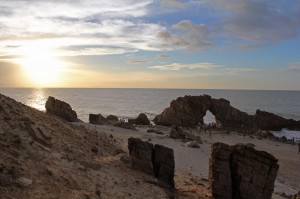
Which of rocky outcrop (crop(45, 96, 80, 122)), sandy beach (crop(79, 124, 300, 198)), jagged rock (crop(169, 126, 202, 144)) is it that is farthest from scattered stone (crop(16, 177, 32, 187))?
rocky outcrop (crop(45, 96, 80, 122))

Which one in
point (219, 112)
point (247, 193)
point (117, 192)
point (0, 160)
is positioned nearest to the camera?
point (0, 160)

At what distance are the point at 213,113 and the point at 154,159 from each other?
63388 millimetres

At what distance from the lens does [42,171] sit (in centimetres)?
1850

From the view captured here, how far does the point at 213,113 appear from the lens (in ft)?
281

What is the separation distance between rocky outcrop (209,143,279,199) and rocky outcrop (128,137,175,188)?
3042mm

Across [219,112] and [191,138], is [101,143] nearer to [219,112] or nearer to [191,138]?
[191,138]

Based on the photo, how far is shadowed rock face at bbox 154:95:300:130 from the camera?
81.1 meters

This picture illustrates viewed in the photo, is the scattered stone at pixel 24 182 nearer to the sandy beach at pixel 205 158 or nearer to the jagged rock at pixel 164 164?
the jagged rock at pixel 164 164

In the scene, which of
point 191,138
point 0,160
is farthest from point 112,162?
point 191,138

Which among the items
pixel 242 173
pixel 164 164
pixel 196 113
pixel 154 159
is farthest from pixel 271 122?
pixel 242 173

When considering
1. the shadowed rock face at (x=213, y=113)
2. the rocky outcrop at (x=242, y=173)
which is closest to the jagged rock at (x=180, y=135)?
the rocky outcrop at (x=242, y=173)

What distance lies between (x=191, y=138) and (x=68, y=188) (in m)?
32.7

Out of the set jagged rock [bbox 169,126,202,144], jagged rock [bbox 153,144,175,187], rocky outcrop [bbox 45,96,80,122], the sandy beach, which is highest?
rocky outcrop [bbox 45,96,80,122]

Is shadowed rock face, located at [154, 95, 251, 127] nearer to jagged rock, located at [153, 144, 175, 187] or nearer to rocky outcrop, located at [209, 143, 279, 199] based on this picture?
jagged rock, located at [153, 144, 175, 187]
